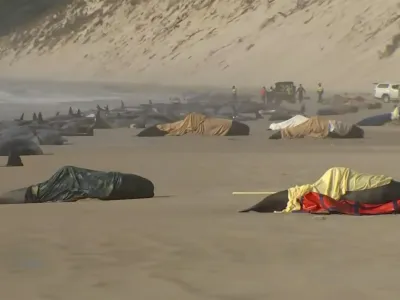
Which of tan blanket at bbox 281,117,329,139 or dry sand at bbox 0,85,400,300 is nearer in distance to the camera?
dry sand at bbox 0,85,400,300

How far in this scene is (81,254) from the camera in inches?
278

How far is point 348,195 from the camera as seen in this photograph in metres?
9.12

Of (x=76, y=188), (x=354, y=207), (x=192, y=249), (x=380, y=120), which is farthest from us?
(x=380, y=120)

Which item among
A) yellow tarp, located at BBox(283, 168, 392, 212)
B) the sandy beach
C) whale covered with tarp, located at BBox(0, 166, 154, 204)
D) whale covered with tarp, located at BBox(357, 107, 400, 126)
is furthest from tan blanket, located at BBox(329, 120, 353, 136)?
yellow tarp, located at BBox(283, 168, 392, 212)

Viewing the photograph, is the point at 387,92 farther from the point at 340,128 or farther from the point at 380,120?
the point at 340,128

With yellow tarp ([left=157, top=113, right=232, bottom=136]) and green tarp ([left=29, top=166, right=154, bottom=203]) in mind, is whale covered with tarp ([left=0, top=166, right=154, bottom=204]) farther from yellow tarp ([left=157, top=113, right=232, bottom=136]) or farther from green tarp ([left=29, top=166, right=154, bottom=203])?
yellow tarp ([left=157, top=113, right=232, bottom=136])

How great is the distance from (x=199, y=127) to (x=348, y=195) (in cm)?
1531

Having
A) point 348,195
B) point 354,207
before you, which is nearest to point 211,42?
point 348,195

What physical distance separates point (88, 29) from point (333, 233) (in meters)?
73.6

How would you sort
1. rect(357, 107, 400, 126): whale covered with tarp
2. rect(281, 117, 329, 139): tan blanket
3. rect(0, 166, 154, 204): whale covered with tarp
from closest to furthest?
rect(0, 166, 154, 204): whale covered with tarp → rect(281, 117, 329, 139): tan blanket → rect(357, 107, 400, 126): whale covered with tarp

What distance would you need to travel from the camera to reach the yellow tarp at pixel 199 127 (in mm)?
24094

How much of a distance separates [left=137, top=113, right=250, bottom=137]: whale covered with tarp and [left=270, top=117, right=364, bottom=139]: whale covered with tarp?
1750 mm

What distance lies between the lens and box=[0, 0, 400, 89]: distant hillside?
197 ft

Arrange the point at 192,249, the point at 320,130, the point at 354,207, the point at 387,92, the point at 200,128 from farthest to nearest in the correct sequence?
the point at 387,92 < the point at 200,128 < the point at 320,130 < the point at 354,207 < the point at 192,249
